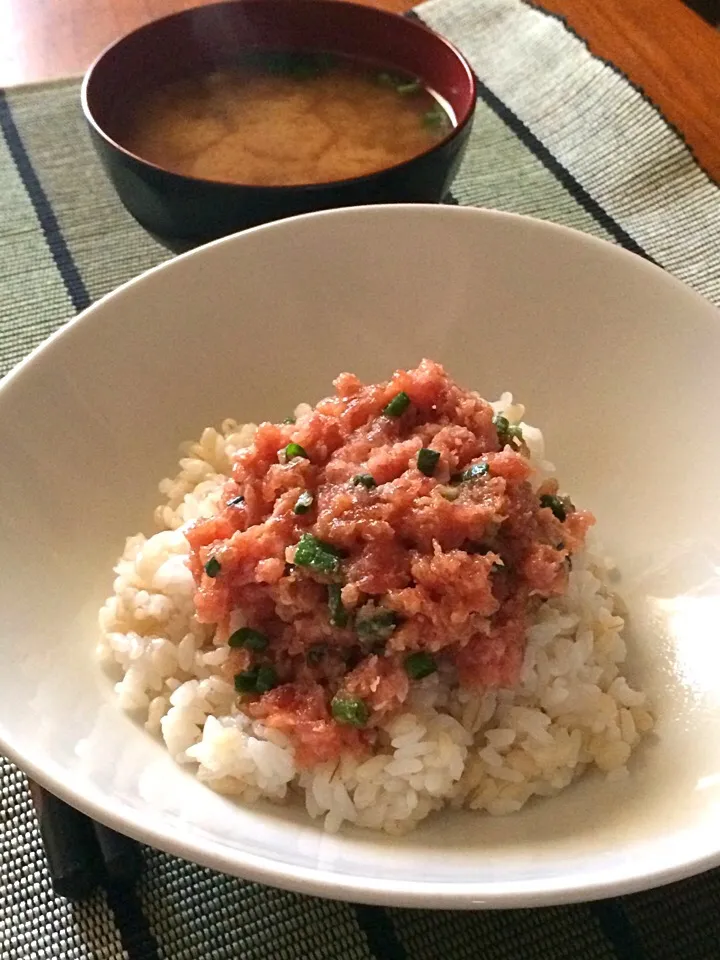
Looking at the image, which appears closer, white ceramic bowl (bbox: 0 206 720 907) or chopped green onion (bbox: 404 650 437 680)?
white ceramic bowl (bbox: 0 206 720 907)

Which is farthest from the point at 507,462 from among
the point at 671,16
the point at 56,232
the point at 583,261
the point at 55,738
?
the point at 671,16

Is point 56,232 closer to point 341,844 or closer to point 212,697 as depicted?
point 212,697

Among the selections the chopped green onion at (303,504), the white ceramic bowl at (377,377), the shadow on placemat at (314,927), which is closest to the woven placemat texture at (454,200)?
the shadow on placemat at (314,927)

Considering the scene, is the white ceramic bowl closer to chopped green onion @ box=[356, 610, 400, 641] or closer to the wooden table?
chopped green onion @ box=[356, 610, 400, 641]

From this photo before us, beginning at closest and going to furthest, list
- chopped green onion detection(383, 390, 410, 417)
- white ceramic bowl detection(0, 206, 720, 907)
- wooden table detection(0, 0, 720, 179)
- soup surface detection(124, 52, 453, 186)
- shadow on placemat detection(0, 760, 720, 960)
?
1. white ceramic bowl detection(0, 206, 720, 907)
2. shadow on placemat detection(0, 760, 720, 960)
3. chopped green onion detection(383, 390, 410, 417)
4. soup surface detection(124, 52, 453, 186)
5. wooden table detection(0, 0, 720, 179)

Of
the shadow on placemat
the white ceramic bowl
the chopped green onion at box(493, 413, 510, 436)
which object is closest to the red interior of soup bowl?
the white ceramic bowl

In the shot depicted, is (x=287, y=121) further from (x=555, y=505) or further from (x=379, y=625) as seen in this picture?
(x=379, y=625)
